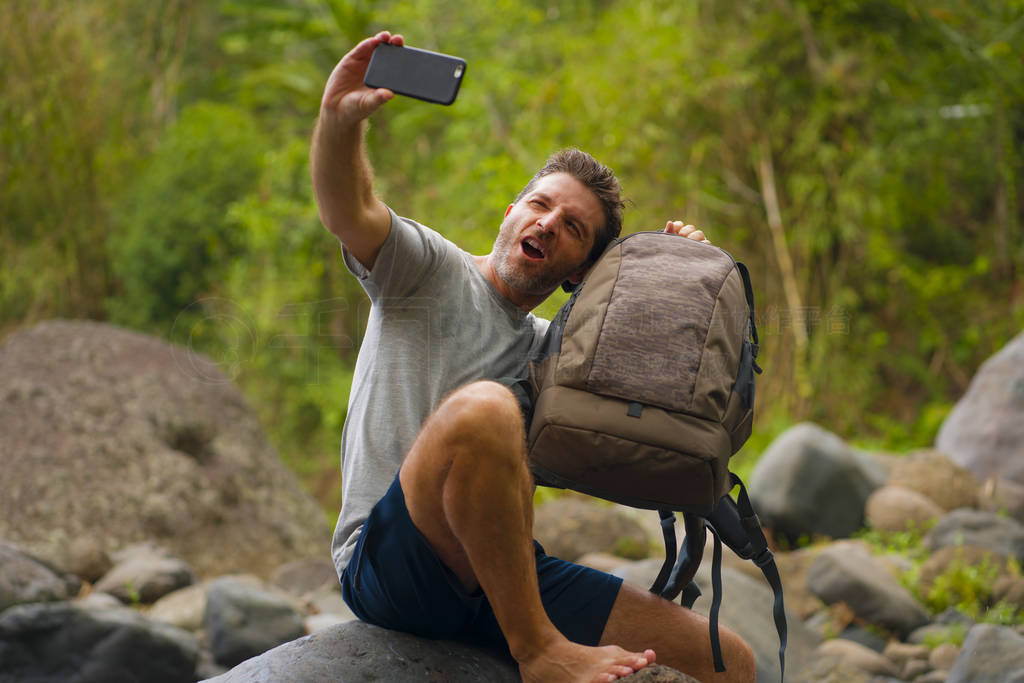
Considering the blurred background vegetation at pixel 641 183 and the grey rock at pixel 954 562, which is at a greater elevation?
the blurred background vegetation at pixel 641 183

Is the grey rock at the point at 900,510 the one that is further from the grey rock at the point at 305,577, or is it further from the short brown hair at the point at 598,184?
the short brown hair at the point at 598,184

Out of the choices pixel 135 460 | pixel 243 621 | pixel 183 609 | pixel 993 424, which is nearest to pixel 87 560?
pixel 135 460

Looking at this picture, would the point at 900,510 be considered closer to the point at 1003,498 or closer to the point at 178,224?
the point at 1003,498

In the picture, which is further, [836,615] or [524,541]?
[836,615]

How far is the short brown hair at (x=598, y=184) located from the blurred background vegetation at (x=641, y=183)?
4308mm

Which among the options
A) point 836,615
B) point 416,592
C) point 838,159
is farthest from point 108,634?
point 838,159

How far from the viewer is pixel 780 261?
7.41m

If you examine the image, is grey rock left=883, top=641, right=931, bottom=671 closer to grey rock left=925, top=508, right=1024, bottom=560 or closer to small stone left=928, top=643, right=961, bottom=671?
small stone left=928, top=643, right=961, bottom=671

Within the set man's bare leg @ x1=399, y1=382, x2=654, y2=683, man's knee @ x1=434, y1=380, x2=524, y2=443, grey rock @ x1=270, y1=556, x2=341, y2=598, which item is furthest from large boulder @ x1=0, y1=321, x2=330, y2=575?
man's knee @ x1=434, y1=380, x2=524, y2=443

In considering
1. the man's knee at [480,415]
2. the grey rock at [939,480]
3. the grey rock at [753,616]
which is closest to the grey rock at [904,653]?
the grey rock at [753,616]

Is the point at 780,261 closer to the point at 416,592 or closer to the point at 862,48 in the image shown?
the point at 862,48

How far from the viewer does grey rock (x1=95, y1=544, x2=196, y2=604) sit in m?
4.64

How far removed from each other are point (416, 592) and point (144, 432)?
404 cm

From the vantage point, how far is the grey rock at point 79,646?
3469 mm
